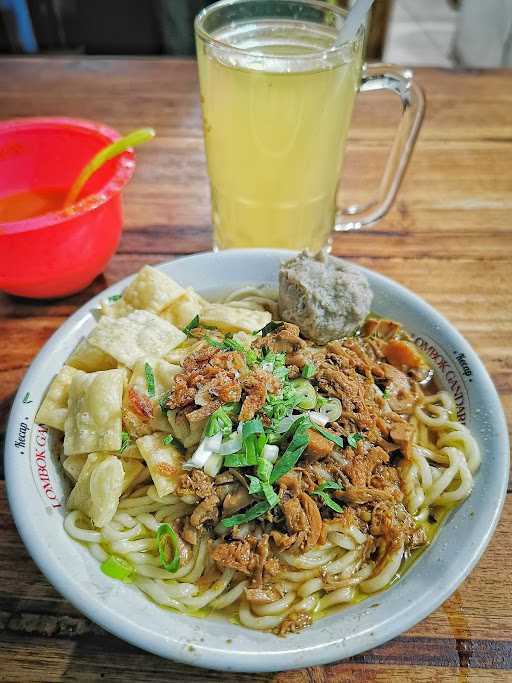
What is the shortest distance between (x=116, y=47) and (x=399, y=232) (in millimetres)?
4936

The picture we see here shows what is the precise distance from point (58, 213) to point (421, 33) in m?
8.55

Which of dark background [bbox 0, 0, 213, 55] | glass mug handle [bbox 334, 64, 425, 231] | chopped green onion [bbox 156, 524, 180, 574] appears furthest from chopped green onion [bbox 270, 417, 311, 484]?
dark background [bbox 0, 0, 213, 55]

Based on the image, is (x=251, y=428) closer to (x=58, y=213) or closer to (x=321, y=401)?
(x=321, y=401)

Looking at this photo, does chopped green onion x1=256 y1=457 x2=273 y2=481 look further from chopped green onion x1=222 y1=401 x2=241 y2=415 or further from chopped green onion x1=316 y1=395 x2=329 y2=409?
chopped green onion x1=316 y1=395 x2=329 y2=409

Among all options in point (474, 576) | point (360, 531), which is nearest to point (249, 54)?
point (360, 531)

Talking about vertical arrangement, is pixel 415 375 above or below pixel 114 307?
below

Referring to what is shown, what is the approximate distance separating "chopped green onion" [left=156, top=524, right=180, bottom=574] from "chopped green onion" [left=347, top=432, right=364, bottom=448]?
56 cm

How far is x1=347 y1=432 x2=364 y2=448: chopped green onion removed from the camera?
5.50 ft

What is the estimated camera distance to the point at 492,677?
56.0 inches

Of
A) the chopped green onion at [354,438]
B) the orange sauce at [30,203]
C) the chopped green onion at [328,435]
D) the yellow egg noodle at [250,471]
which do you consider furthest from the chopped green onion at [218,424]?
the orange sauce at [30,203]

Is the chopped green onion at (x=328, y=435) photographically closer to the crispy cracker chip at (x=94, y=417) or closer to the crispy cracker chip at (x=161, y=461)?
the crispy cracker chip at (x=161, y=461)

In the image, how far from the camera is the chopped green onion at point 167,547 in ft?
5.09

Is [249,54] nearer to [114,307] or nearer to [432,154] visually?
[114,307]

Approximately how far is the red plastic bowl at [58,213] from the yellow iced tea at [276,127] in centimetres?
43
